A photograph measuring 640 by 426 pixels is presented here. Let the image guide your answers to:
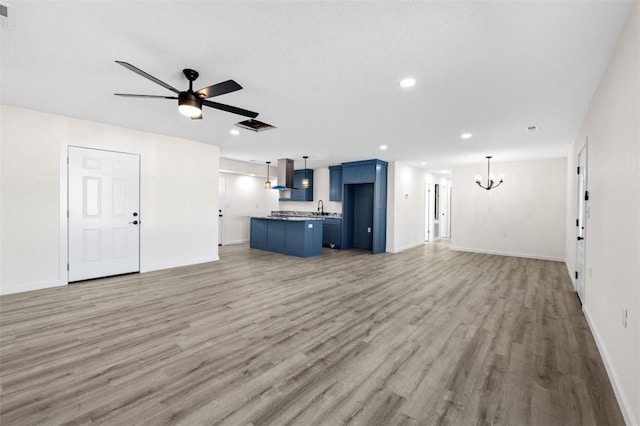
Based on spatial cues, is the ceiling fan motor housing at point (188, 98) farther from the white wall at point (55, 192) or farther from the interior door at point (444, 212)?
the interior door at point (444, 212)

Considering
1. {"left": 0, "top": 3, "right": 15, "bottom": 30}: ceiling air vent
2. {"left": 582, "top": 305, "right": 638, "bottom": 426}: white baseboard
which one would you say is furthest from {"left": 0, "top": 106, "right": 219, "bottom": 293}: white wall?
{"left": 582, "top": 305, "right": 638, "bottom": 426}: white baseboard

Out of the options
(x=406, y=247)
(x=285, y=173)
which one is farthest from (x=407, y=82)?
(x=406, y=247)

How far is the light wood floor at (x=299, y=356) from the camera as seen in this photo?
5.71ft

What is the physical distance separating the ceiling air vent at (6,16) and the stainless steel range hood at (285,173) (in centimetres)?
578

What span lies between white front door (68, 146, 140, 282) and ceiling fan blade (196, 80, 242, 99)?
10.9 ft

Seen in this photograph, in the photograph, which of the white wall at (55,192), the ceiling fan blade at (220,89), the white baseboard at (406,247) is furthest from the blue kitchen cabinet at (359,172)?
the ceiling fan blade at (220,89)

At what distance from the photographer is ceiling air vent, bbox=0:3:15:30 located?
6.27ft

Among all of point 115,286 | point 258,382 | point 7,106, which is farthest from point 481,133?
point 7,106

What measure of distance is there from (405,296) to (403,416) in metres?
2.39

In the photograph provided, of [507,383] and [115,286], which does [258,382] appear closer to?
[507,383]

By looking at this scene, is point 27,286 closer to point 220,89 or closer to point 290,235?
point 220,89

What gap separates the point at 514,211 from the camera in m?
7.42

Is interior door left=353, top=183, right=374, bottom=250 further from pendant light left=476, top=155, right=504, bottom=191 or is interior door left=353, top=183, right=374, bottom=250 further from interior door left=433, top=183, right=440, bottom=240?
interior door left=433, top=183, right=440, bottom=240

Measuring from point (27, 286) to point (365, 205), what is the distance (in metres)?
7.45
